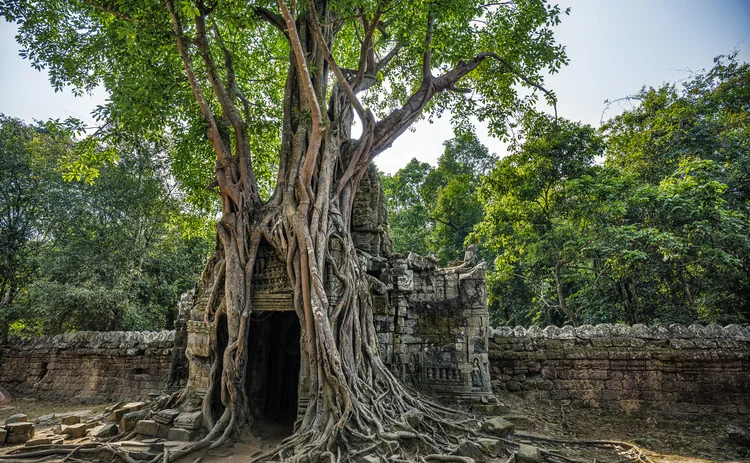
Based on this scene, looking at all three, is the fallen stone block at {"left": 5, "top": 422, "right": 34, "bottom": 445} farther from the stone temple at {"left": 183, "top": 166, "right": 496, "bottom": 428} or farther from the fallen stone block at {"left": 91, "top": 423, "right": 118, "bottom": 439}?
the stone temple at {"left": 183, "top": 166, "right": 496, "bottom": 428}

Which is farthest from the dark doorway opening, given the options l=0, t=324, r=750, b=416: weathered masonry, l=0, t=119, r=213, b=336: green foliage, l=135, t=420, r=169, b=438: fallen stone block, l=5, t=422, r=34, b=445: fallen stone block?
l=0, t=119, r=213, b=336: green foliage

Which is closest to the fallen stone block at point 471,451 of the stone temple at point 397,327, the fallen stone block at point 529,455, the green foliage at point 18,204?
the fallen stone block at point 529,455

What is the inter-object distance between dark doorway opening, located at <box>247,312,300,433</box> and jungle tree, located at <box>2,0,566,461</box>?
0.72 metres

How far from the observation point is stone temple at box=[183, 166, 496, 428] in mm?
5055

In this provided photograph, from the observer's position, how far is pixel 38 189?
9516mm

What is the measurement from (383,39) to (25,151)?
10.0m

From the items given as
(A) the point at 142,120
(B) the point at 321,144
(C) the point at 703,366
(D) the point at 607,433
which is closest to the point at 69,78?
(A) the point at 142,120

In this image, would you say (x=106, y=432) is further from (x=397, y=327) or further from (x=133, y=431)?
(x=397, y=327)

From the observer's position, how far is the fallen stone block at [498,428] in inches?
173

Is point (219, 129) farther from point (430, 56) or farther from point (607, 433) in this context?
point (607, 433)

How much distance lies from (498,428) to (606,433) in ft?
6.12

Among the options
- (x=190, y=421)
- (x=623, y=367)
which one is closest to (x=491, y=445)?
(x=623, y=367)

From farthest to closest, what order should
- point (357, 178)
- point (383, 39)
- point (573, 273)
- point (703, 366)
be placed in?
point (573, 273) < point (383, 39) < point (357, 178) < point (703, 366)

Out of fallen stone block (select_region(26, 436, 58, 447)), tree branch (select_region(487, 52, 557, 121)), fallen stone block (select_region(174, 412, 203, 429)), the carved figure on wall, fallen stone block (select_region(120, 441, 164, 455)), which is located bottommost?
fallen stone block (select_region(120, 441, 164, 455))
